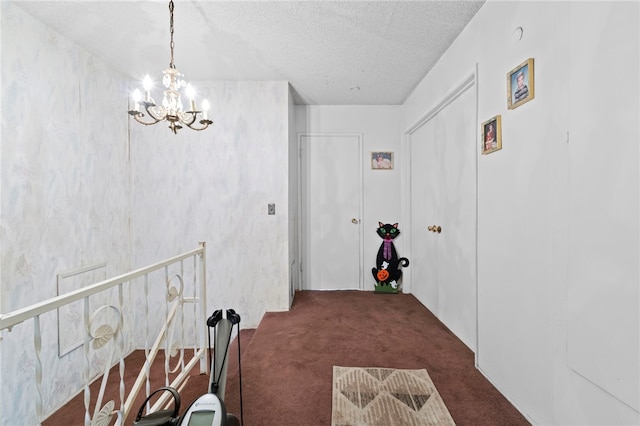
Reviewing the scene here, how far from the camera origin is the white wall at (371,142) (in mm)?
3758

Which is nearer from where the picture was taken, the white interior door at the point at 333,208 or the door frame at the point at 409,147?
the door frame at the point at 409,147

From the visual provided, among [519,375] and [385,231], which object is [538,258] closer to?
[519,375]

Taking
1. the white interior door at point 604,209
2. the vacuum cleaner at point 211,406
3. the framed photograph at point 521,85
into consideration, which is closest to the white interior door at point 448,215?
the framed photograph at point 521,85

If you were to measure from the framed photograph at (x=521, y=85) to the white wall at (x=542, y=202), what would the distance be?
0.10 feet

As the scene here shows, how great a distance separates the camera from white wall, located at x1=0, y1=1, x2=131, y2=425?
6.34ft

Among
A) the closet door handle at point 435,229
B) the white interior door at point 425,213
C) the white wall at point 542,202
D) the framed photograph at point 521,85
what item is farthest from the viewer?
the white interior door at point 425,213

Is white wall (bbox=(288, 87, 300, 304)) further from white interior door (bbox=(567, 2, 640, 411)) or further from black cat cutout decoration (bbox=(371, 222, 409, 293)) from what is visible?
white interior door (bbox=(567, 2, 640, 411))

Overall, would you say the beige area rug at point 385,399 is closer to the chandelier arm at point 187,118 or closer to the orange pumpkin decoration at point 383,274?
the orange pumpkin decoration at point 383,274

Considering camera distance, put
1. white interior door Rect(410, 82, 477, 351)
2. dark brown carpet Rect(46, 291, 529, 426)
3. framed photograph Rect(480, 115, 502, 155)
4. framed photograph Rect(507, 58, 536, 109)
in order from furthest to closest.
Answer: white interior door Rect(410, 82, 477, 351)
framed photograph Rect(480, 115, 502, 155)
dark brown carpet Rect(46, 291, 529, 426)
framed photograph Rect(507, 58, 536, 109)

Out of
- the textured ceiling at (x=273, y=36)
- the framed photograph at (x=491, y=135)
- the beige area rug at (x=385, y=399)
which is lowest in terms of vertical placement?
the beige area rug at (x=385, y=399)

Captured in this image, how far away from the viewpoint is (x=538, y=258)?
142cm

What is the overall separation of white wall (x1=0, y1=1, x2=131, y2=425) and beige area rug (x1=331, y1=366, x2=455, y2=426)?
2136 mm

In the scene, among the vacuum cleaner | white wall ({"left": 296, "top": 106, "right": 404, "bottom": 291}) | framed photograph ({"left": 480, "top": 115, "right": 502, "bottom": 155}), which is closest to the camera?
the vacuum cleaner

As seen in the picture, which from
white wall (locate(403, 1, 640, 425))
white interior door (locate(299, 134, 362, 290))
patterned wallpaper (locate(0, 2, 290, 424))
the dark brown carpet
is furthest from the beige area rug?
white interior door (locate(299, 134, 362, 290))
